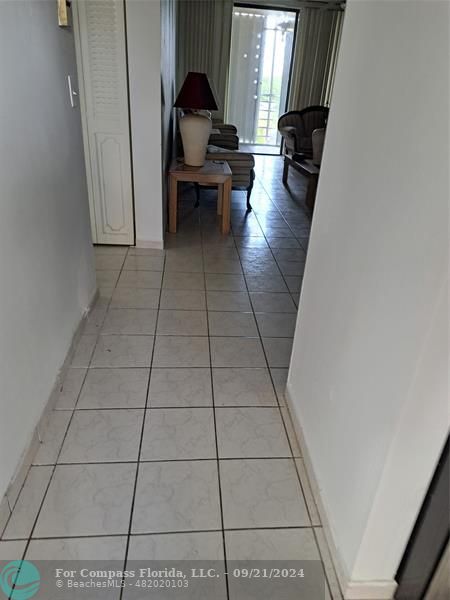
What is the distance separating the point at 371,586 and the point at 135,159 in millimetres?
2945

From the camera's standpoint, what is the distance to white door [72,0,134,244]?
2768 millimetres

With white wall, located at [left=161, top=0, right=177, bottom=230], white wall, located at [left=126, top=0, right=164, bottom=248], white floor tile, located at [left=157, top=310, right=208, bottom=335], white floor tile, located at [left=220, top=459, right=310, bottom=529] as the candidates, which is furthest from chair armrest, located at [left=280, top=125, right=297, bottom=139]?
white floor tile, located at [left=220, top=459, right=310, bottom=529]

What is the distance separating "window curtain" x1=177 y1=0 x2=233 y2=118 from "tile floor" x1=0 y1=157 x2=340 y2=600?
5.35m

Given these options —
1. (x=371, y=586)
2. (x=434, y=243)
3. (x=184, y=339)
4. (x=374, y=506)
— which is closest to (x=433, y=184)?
(x=434, y=243)

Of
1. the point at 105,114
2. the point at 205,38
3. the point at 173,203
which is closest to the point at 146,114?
the point at 105,114

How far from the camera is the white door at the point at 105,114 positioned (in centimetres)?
277

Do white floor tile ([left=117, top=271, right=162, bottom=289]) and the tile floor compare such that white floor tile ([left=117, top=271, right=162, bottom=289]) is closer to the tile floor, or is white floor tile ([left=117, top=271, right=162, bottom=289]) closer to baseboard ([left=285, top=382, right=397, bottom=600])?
the tile floor

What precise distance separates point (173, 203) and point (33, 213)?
2.25m

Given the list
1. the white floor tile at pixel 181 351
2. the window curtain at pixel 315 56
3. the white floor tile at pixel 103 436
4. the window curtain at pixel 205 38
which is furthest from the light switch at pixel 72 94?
the window curtain at pixel 315 56

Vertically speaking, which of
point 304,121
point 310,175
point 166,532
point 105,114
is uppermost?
point 105,114

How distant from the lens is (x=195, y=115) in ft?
11.5

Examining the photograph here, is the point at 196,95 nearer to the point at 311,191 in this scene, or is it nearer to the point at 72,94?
the point at 72,94

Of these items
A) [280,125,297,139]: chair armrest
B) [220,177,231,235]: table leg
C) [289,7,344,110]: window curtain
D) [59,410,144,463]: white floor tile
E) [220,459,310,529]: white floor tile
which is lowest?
[220,459,310,529]: white floor tile

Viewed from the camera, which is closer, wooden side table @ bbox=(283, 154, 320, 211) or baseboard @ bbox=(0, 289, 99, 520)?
baseboard @ bbox=(0, 289, 99, 520)
